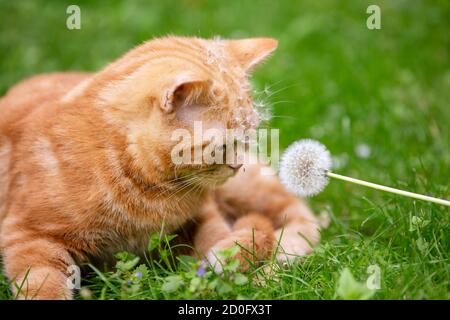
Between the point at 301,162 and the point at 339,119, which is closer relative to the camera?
the point at 301,162

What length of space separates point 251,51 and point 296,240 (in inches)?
33.2

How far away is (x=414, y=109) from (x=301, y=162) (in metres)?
1.97

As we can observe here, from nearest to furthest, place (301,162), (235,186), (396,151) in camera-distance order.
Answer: (301,162), (235,186), (396,151)

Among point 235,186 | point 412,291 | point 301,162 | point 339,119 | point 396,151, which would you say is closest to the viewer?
point 412,291

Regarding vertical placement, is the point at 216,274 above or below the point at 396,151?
below

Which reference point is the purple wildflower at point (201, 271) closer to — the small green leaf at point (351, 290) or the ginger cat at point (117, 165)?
the ginger cat at point (117, 165)

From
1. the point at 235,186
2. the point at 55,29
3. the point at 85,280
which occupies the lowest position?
the point at 85,280

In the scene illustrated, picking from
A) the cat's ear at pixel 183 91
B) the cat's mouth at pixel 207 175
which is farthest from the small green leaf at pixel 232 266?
the cat's ear at pixel 183 91

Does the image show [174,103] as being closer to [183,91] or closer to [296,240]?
[183,91]

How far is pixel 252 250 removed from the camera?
7.73ft

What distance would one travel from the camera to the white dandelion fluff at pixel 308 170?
2.30 m

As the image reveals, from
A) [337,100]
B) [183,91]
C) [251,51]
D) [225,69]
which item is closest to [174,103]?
[183,91]
